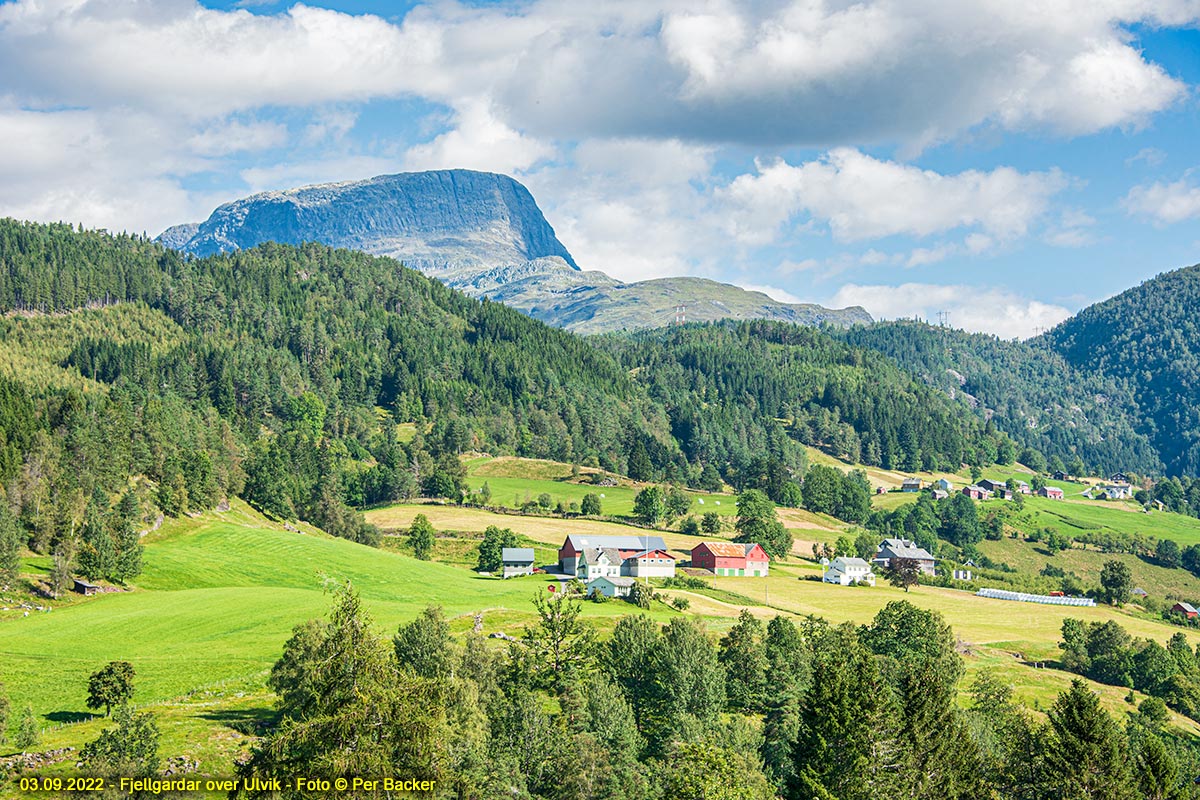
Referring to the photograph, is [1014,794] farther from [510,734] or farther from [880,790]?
[510,734]

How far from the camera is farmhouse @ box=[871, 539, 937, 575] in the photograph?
187m

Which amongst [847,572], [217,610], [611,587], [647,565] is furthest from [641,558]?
[217,610]

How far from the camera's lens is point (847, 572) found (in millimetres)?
163125

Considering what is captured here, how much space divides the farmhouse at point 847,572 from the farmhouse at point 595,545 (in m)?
28.5

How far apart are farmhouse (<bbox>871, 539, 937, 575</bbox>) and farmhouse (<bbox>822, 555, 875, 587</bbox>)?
1942cm

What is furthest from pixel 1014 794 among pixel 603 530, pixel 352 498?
Answer: pixel 352 498

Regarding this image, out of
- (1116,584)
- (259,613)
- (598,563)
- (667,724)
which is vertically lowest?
(667,724)

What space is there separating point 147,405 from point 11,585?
62984 mm

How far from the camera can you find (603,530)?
176750 mm

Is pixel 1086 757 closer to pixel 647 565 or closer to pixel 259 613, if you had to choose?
pixel 259 613

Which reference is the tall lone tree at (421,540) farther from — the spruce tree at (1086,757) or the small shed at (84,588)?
the spruce tree at (1086,757)

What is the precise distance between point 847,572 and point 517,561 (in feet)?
183

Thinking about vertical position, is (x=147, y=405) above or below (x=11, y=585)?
above

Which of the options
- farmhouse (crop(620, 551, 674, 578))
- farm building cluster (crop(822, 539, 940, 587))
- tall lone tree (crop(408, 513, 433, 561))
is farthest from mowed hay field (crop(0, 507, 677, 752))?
farm building cluster (crop(822, 539, 940, 587))
